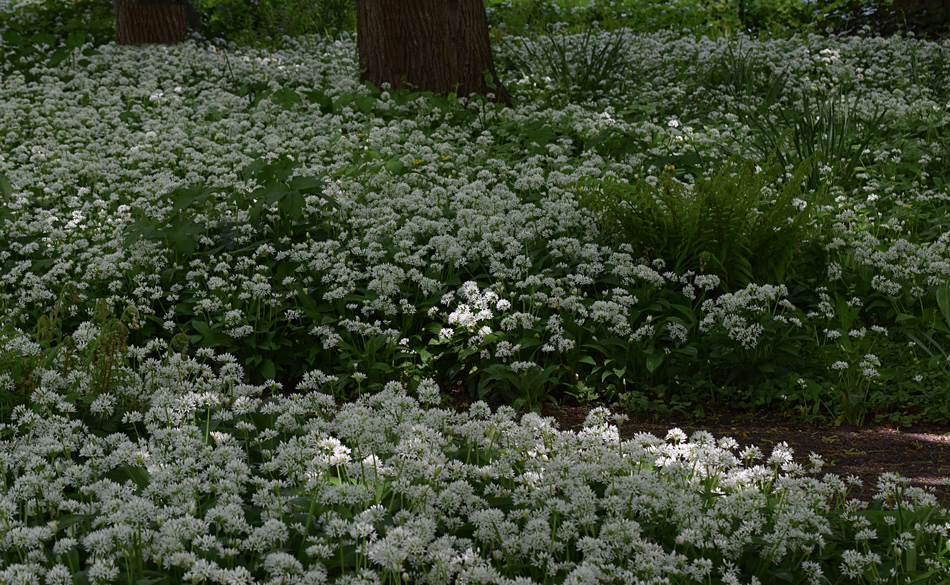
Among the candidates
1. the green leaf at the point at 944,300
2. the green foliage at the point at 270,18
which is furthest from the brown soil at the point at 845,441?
the green foliage at the point at 270,18

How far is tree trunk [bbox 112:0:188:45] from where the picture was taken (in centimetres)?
1200

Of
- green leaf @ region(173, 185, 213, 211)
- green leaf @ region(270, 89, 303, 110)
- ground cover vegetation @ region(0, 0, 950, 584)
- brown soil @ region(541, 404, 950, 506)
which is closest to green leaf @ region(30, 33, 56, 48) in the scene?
ground cover vegetation @ region(0, 0, 950, 584)

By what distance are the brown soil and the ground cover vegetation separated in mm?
123

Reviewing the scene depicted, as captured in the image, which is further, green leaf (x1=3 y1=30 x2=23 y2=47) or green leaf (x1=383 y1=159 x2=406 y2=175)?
green leaf (x1=3 y1=30 x2=23 y2=47)

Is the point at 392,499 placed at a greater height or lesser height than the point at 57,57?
lesser

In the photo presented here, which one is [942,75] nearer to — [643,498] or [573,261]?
[573,261]

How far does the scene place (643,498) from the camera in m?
2.72

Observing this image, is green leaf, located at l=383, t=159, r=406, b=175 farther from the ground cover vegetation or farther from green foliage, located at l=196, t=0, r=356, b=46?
green foliage, located at l=196, t=0, r=356, b=46

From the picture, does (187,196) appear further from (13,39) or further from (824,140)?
(13,39)

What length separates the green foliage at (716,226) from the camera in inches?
203

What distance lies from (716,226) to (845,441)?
1.65 metres

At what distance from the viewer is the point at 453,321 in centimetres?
479

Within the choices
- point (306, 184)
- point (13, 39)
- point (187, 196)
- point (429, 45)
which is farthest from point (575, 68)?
point (13, 39)

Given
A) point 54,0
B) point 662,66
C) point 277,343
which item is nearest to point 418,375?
point 277,343
